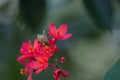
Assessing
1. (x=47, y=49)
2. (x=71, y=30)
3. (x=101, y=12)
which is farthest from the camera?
(x=71, y=30)

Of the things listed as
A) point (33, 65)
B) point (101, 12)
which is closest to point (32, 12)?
point (101, 12)

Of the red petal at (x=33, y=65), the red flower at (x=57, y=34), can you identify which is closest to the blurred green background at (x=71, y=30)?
the red flower at (x=57, y=34)

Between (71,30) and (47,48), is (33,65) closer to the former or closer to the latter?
(47,48)

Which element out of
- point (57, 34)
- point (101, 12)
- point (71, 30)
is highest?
point (71, 30)

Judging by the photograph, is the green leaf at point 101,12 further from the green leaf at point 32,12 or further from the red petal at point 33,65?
the red petal at point 33,65

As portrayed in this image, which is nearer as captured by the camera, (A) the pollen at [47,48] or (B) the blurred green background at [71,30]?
(A) the pollen at [47,48]

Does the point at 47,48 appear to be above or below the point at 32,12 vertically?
below

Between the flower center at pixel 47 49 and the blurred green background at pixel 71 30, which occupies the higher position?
the blurred green background at pixel 71 30

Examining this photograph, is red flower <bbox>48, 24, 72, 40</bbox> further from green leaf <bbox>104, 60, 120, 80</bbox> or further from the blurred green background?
the blurred green background
